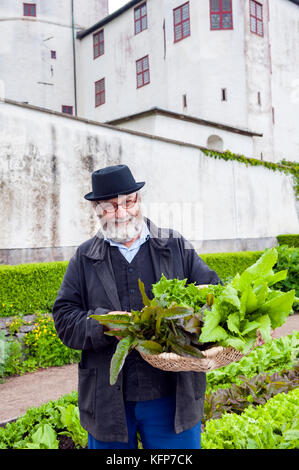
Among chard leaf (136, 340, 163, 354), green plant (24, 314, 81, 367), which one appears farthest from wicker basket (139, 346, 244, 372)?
green plant (24, 314, 81, 367)

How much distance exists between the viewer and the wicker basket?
5.98ft

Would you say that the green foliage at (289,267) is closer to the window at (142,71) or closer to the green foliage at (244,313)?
Answer: the green foliage at (244,313)

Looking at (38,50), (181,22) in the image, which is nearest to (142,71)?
(181,22)

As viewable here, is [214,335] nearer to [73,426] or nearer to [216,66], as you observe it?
[73,426]

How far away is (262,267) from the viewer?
7.11 feet

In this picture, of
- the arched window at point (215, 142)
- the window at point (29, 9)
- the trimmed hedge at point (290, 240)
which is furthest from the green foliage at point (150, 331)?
the window at point (29, 9)

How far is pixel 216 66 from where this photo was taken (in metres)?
20.6

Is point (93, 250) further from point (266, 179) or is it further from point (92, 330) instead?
point (266, 179)

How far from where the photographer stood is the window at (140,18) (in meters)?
22.8

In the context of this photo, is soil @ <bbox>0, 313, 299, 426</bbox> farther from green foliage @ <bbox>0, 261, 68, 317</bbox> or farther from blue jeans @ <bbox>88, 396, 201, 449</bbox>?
blue jeans @ <bbox>88, 396, 201, 449</bbox>

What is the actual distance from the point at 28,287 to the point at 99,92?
Answer: 68.1ft

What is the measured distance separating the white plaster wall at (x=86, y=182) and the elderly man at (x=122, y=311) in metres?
6.71

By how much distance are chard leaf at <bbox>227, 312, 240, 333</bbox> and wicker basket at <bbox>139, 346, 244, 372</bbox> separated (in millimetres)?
82

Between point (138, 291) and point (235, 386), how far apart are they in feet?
6.14
